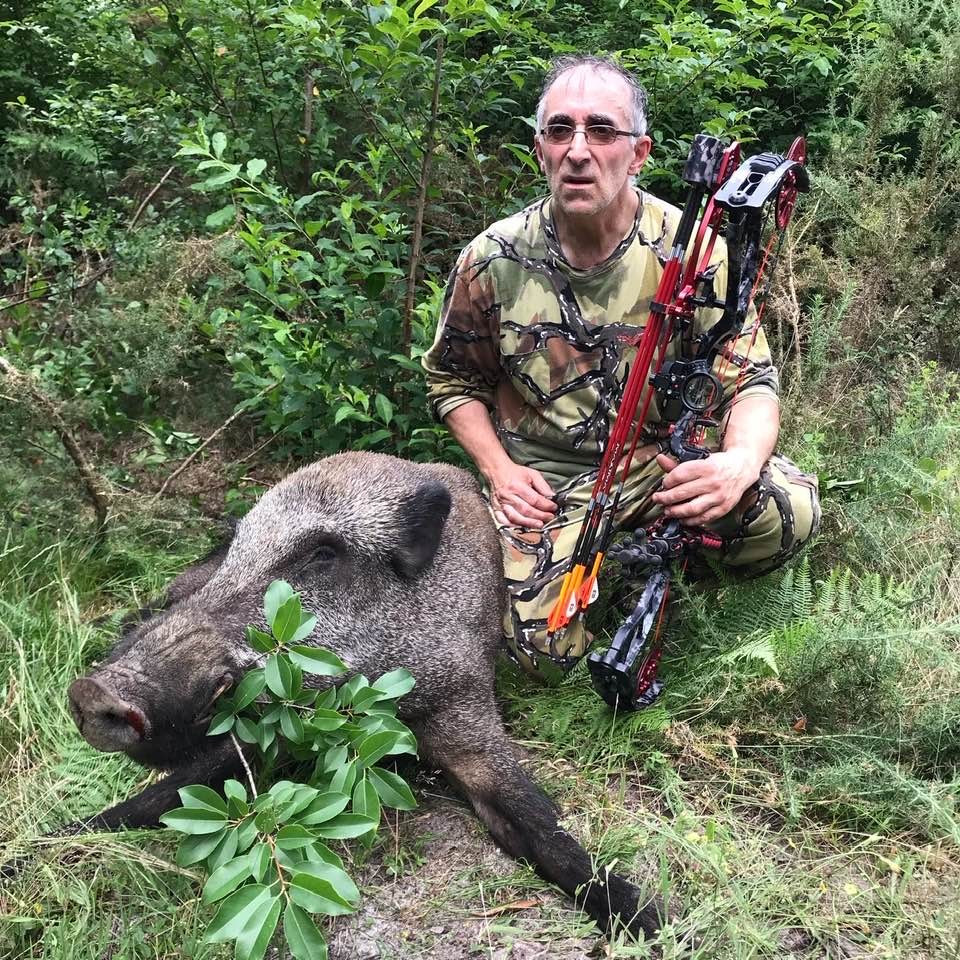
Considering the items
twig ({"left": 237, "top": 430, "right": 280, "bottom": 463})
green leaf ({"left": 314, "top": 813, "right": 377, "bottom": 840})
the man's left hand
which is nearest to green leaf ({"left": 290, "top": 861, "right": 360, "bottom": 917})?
green leaf ({"left": 314, "top": 813, "right": 377, "bottom": 840})

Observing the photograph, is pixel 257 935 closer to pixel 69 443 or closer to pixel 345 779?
pixel 345 779

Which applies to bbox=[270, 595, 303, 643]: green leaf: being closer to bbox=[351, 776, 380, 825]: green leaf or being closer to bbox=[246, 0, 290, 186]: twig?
bbox=[351, 776, 380, 825]: green leaf

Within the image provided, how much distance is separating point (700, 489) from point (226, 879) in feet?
6.32

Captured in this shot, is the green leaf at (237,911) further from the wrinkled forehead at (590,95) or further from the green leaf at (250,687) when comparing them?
the wrinkled forehead at (590,95)

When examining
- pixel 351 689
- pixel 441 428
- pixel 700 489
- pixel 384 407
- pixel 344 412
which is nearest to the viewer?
pixel 351 689

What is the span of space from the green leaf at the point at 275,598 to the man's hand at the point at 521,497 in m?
1.40

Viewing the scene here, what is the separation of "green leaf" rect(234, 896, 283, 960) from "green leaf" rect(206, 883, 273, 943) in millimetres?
15

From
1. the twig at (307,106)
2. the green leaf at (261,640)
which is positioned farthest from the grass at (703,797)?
the twig at (307,106)

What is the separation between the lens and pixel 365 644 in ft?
10.5

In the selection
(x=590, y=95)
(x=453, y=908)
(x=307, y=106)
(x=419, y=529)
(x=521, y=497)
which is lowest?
(x=453, y=908)

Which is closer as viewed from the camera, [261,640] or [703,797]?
[261,640]

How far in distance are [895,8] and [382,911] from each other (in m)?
6.39

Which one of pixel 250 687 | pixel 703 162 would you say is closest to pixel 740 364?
pixel 703 162

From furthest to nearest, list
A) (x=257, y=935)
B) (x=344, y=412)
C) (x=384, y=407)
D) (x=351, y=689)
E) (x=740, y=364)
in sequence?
(x=384, y=407) → (x=344, y=412) → (x=740, y=364) → (x=351, y=689) → (x=257, y=935)
